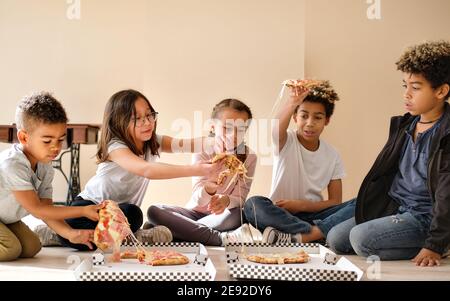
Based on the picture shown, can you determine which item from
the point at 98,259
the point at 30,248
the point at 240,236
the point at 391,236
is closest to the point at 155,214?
the point at 240,236

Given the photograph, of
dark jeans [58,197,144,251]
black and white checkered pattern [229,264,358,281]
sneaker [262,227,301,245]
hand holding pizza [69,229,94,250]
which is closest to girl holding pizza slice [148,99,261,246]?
sneaker [262,227,301,245]

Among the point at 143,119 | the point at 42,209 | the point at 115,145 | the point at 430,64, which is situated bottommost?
the point at 42,209

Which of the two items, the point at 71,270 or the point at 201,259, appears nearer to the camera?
the point at 201,259

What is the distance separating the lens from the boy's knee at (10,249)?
245 centimetres

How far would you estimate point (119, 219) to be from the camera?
2.30 metres

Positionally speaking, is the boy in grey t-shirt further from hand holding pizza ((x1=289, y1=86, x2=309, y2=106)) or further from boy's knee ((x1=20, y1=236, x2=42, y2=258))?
hand holding pizza ((x1=289, y1=86, x2=309, y2=106))

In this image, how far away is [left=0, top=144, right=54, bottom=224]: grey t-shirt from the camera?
2410 millimetres

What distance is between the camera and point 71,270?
230 centimetres

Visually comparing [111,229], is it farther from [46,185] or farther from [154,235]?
[154,235]

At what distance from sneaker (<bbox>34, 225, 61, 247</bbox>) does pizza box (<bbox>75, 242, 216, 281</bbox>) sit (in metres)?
0.64

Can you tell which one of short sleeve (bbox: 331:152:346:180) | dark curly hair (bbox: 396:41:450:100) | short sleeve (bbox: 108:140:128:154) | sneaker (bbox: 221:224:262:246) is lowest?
sneaker (bbox: 221:224:262:246)

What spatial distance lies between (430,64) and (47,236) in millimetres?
1805
